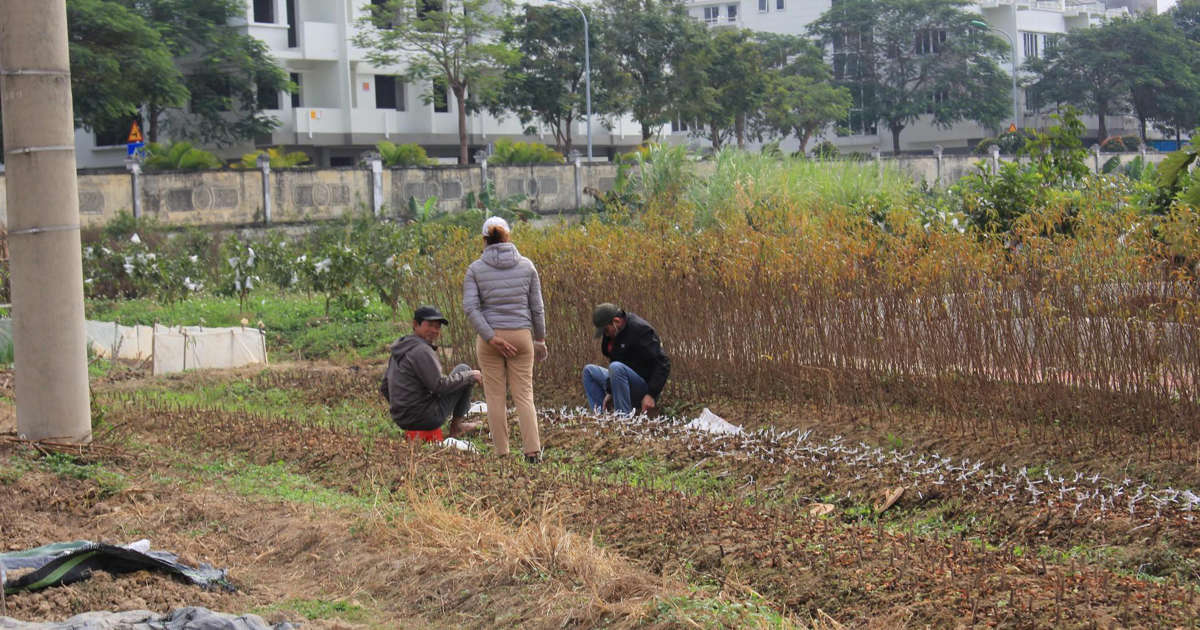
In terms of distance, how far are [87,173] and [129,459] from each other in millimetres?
22835

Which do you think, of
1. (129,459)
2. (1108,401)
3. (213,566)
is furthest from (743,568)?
(129,459)

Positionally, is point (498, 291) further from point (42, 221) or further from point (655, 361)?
point (42, 221)

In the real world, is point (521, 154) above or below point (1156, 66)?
below

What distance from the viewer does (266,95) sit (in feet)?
144

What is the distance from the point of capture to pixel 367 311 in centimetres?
1734

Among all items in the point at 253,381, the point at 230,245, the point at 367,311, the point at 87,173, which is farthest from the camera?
the point at 87,173

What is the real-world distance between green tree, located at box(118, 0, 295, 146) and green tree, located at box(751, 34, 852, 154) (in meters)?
20.2

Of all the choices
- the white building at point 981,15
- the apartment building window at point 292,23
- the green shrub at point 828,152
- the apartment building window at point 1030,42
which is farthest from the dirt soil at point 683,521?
the apartment building window at point 1030,42

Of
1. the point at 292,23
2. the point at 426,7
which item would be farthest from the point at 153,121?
the point at 426,7

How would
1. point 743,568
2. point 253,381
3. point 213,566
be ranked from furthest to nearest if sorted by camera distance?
1. point 253,381
2. point 213,566
3. point 743,568

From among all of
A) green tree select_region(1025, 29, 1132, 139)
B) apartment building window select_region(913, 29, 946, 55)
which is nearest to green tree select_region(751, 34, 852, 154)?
apartment building window select_region(913, 29, 946, 55)

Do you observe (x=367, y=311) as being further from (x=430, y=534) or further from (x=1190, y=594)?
(x=1190, y=594)

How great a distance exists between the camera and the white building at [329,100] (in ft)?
145

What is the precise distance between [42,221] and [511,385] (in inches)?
115
